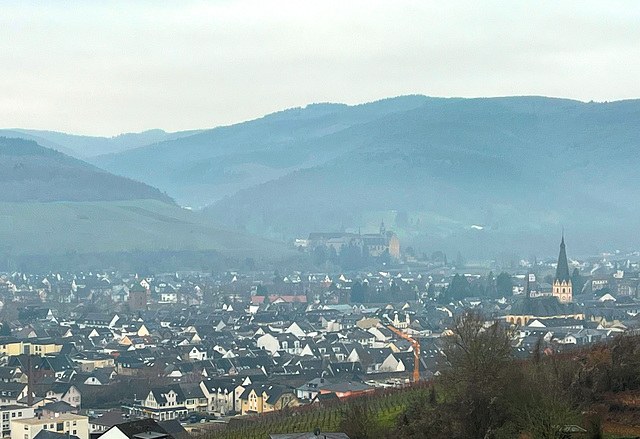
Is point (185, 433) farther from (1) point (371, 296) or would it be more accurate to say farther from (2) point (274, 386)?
(1) point (371, 296)

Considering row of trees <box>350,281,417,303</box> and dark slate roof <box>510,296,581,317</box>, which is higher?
dark slate roof <box>510,296,581,317</box>

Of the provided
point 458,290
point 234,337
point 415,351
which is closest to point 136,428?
point 415,351

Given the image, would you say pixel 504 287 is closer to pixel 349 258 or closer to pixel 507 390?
pixel 349 258

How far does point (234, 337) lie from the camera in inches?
3462

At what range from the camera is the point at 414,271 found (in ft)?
582

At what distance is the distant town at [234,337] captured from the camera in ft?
189

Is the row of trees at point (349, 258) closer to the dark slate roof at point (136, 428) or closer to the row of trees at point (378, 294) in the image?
the row of trees at point (378, 294)

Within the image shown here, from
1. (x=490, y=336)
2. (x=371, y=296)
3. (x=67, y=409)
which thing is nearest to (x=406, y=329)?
(x=371, y=296)

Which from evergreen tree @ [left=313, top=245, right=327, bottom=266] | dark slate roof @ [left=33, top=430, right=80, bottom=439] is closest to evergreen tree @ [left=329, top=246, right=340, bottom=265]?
evergreen tree @ [left=313, top=245, right=327, bottom=266]

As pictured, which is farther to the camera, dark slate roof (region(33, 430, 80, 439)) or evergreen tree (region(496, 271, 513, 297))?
evergreen tree (region(496, 271, 513, 297))

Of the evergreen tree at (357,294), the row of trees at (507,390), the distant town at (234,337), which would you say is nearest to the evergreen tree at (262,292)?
the distant town at (234,337)

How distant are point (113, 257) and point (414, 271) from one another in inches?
1598

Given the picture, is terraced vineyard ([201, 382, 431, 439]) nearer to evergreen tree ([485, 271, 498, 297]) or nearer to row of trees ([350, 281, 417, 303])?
row of trees ([350, 281, 417, 303])

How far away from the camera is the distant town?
189ft
